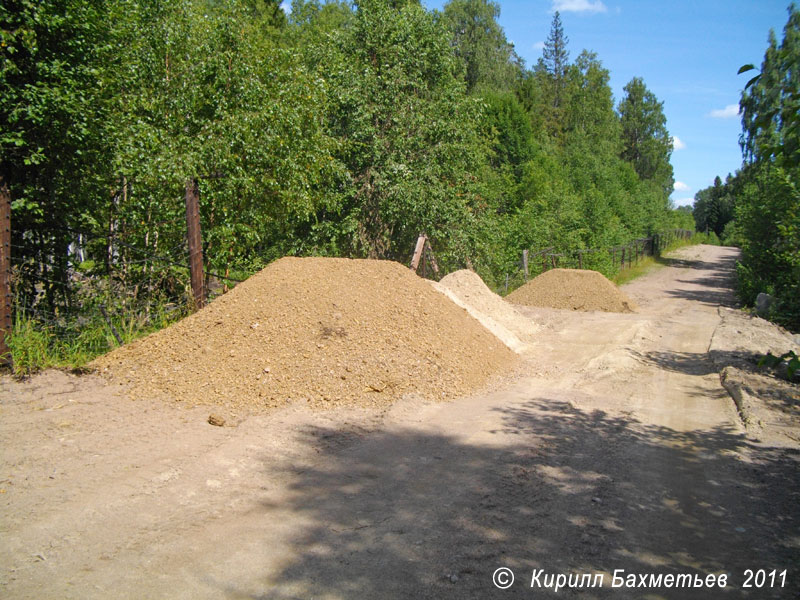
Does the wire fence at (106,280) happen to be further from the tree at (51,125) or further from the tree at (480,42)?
the tree at (480,42)

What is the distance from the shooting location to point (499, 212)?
2942 centimetres

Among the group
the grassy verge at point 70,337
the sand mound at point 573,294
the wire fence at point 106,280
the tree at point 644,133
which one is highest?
the tree at point 644,133

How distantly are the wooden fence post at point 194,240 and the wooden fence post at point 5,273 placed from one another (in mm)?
2144

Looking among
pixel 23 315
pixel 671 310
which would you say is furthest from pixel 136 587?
pixel 671 310

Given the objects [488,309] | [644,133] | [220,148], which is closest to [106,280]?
[220,148]

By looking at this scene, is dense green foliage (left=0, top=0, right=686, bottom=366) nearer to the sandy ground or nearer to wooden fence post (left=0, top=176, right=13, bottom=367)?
wooden fence post (left=0, top=176, right=13, bottom=367)

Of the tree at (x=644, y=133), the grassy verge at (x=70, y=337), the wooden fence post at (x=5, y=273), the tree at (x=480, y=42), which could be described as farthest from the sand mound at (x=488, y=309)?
the tree at (x=644, y=133)

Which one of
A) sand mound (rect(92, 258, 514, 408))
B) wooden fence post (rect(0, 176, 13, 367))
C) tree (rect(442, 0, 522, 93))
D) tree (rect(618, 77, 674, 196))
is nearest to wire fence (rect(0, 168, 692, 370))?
wooden fence post (rect(0, 176, 13, 367))

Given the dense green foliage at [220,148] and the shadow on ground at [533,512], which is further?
the dense green foliage at [220,148]

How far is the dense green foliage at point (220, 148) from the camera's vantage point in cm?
714

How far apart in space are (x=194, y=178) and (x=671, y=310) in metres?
15.4

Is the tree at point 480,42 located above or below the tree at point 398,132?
above

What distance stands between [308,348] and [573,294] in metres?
A: 11.8

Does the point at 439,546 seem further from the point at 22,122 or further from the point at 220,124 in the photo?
the point at 220,124
